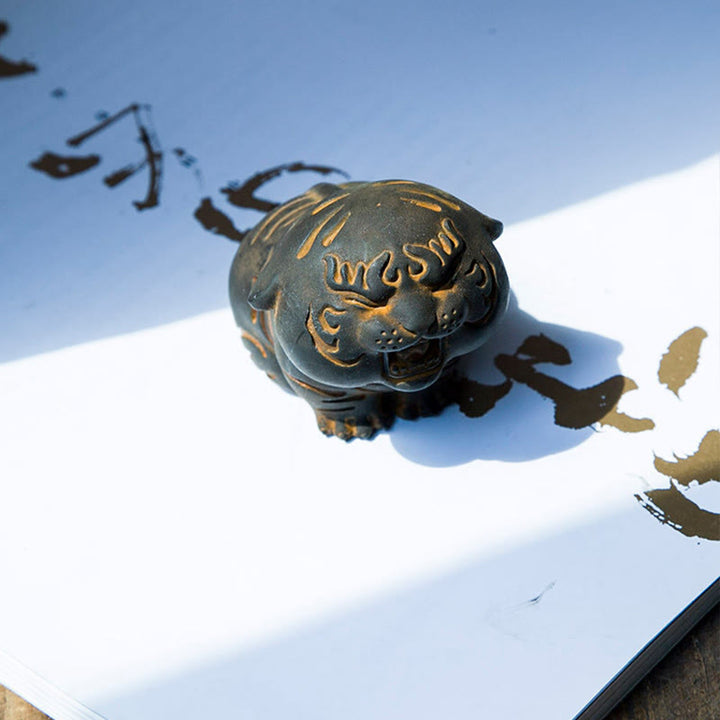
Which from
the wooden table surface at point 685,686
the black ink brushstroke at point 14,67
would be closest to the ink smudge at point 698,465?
the wooden table surface at point 685,686

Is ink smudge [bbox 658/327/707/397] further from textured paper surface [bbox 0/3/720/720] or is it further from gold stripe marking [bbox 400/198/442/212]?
gold stripe marking [bbox 400/198/442/212]

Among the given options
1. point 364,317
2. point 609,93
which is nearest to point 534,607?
point 364,317

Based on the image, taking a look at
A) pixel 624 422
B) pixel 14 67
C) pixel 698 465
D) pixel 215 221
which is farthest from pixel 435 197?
pixel 14 67

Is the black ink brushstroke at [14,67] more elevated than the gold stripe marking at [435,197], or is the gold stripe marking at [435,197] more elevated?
the black ink brushstroke at [14,67]

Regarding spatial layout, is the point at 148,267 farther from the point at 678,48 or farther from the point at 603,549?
the point at 678,48

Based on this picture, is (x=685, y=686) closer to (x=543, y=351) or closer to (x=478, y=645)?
(x=478, y=645)

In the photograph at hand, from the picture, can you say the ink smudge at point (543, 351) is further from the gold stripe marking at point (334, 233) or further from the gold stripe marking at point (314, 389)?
the gold stripe marking at point (334, 233)

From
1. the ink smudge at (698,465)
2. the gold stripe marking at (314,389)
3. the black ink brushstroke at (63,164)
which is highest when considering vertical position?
the black ink brushstroke at (63,164)
